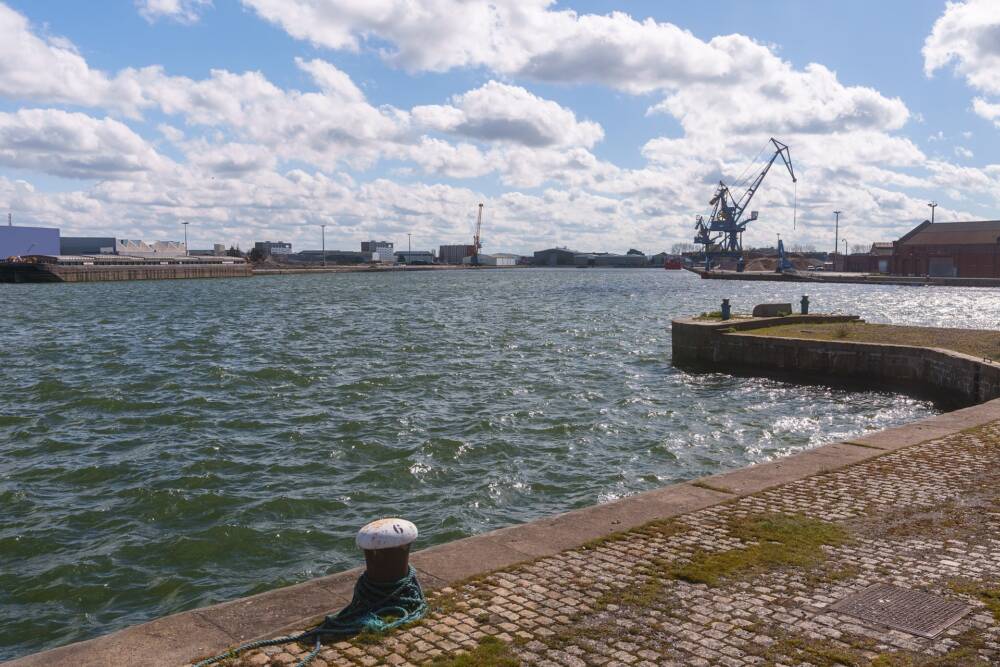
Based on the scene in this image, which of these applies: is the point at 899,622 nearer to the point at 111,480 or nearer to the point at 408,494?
the point at 408,494

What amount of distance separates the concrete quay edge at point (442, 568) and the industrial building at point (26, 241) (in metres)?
156

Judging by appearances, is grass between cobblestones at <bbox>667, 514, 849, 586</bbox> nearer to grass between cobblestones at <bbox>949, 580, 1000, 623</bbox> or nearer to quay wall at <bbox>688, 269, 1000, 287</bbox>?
grass between cobblestones at <bbox>949, 580, 1000, 623</bbox>

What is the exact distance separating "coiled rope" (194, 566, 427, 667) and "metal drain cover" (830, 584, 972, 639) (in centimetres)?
323

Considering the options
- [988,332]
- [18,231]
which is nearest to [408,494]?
[988,332]

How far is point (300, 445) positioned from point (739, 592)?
36.5 ft

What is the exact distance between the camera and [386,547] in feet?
19.3

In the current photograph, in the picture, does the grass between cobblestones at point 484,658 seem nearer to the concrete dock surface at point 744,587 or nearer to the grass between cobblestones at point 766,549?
the concrete dock surface at point 744,587

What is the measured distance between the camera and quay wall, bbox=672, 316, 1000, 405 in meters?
19.0

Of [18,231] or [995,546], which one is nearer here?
[995,546]

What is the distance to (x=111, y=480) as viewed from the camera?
13.3m

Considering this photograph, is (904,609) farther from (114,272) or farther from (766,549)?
(114,272)

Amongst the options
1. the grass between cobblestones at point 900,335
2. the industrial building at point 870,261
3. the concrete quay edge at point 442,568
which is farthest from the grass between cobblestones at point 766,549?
the industrial building at point 870,261

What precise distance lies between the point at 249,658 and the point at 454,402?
14813mm

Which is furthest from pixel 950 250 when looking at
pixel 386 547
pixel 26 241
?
pixel 26 241
